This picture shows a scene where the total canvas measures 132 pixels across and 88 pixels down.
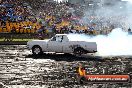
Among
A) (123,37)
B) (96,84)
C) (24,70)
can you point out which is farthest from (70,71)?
(123,37)

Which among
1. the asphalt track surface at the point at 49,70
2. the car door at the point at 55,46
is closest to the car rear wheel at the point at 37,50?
the asphalt track surface at the point at 49,70

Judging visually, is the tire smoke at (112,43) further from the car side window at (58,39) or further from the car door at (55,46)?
the car door at (55,46)

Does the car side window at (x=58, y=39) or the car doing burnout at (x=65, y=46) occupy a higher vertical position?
the car side window at (x=58, y=39)

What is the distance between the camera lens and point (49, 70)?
1706 centimetres

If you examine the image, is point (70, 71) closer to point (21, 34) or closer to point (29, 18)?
point (21, 34)

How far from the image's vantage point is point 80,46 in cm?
2275

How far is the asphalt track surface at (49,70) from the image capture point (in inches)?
534

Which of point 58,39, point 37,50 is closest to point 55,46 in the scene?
point 58,39

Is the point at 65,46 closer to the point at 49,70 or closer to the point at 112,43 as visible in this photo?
the point at 49,70

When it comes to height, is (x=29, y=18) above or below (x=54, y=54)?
above

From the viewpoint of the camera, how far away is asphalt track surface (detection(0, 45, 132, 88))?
13.6 m

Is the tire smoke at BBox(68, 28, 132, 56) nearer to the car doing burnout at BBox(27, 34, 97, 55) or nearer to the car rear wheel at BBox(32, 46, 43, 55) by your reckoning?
the car doing burnout at BBox(27, 34, 97, 55)

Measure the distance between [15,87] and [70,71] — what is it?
14.9 feet

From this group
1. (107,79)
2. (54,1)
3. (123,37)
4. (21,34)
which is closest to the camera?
(107,79)
